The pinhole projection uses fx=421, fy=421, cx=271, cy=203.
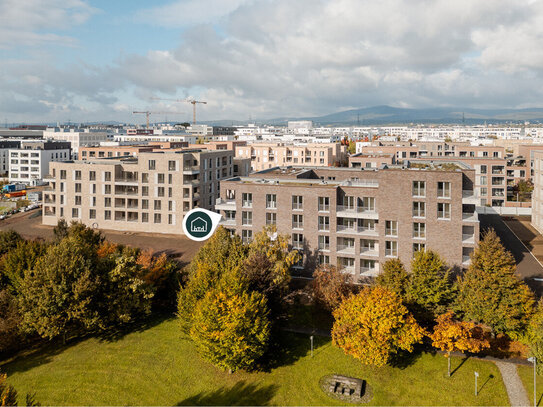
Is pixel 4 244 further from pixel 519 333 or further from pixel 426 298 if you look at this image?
pixel 519 333

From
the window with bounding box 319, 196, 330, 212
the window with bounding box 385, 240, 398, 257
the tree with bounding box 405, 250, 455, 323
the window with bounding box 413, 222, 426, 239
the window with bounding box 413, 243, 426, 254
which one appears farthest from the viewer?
the window with bounding box 319, 196, 330, 212

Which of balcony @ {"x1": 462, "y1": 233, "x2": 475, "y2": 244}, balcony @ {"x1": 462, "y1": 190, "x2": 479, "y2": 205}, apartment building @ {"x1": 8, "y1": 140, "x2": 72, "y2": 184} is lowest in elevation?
balcony @ {"x1": 462, "y1": 233, "x2": 475, "y2": 244}

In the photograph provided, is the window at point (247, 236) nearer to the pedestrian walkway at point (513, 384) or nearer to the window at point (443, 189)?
the window at point (443, 189)

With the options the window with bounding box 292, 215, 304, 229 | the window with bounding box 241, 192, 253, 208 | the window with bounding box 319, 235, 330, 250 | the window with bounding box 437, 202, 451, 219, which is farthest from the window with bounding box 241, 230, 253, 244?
the window with bounding box 437, 202, 451, 219
